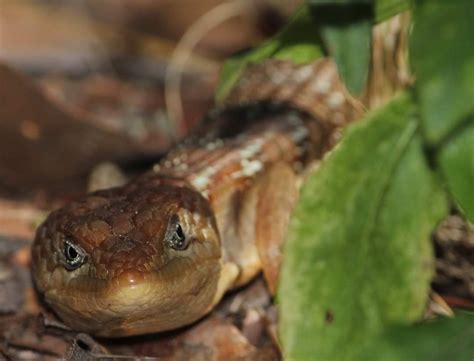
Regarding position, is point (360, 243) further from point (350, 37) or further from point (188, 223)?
point (188, 223)

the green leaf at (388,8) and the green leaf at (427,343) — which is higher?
the green leaf at (388,8)

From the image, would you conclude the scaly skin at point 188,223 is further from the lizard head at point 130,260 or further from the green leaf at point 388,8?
the green leaf at point 388,8

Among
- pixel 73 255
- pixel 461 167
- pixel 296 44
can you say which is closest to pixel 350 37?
pixel 296 44

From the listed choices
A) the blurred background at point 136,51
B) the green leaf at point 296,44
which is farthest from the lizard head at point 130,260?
the blurred background at point 136,51

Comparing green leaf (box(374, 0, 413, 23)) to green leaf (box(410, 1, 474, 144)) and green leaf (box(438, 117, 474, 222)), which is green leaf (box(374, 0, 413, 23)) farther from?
green leaf (box(410, 1, 474, 144))

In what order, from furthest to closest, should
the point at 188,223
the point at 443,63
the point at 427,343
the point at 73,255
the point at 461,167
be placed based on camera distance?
the point at 188,223 < the point at 73,255 < the point at 461,167 < the point at 427,343 < the point at 443,63
